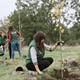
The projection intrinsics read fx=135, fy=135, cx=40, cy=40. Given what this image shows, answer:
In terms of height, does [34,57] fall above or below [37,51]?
below

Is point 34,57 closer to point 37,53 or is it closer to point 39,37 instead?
point 37,53

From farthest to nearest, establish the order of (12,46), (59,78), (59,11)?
(12,46)
(59,78)
(59,11)

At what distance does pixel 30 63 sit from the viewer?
3518 millimetres

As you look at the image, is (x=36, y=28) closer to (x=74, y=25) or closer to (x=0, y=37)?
(x=74, y=25)

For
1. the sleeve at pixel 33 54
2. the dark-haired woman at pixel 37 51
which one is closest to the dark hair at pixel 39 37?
the dark-haired woman at pixel 37 51

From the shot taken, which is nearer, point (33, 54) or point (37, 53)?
point (33, 54)

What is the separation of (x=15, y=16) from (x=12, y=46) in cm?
2462

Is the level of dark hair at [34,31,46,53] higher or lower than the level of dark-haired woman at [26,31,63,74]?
higher

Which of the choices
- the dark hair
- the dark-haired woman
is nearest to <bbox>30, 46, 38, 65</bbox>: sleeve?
the dark-haired woman

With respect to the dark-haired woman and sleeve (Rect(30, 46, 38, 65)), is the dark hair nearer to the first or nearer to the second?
the dark-haired woman

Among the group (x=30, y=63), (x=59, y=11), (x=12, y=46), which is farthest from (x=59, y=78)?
(x=12, y=46)

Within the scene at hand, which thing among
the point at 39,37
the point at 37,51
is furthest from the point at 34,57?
the point at 39,37

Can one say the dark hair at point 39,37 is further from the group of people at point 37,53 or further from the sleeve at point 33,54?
the sleeve at point 33,54

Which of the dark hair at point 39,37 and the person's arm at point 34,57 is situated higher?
the dark hair at point 39,37
